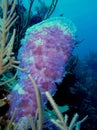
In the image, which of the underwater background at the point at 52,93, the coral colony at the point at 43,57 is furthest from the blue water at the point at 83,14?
the coral colony at the point at 43,57

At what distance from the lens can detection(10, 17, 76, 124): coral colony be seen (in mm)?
2225

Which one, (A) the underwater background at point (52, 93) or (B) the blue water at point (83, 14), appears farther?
(B) the blue water at point (83, 14)

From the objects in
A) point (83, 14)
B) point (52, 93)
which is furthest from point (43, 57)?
point (83, 14)

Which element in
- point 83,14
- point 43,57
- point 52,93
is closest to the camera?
point 43,57

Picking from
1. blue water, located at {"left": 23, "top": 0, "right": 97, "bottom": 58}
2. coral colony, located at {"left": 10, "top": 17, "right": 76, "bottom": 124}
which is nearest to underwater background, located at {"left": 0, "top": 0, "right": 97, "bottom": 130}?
coral colony, located at {"left": 10, "top": 17, "right": 76, "bottom": 124}

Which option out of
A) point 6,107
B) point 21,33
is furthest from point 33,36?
point 21,33

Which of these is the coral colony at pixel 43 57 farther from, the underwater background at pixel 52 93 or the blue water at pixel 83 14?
the blue water at pixel 83 14

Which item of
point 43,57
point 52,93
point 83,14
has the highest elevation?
point 83,14

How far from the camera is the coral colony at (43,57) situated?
222cm

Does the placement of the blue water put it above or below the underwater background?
above

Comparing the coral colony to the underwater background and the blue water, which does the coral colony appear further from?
the blue water

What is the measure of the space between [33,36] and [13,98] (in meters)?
0.69

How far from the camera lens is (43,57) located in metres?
2.22

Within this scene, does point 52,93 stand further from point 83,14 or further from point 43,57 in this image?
point 83,14
